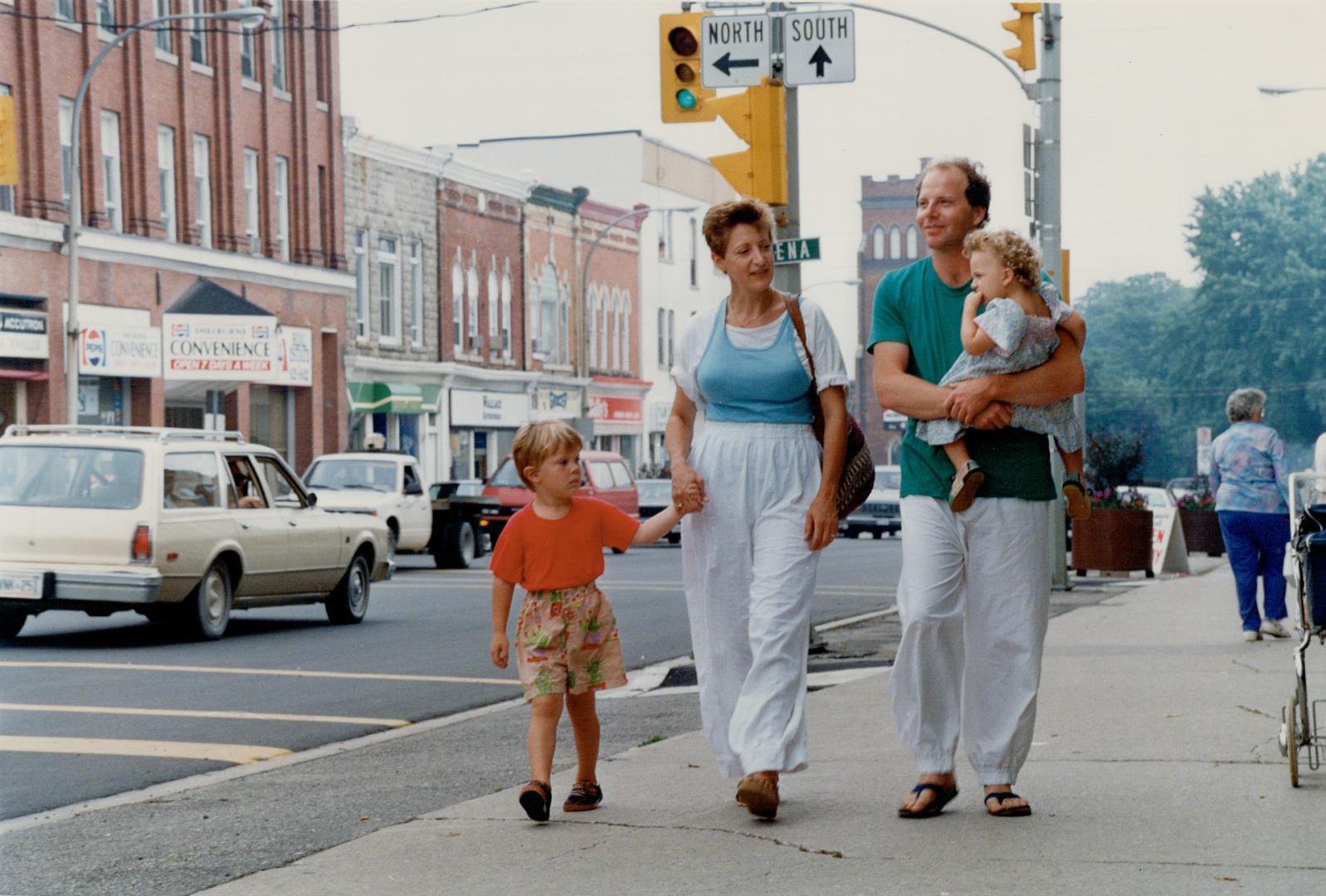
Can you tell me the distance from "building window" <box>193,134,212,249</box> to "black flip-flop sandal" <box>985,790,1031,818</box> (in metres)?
34.1

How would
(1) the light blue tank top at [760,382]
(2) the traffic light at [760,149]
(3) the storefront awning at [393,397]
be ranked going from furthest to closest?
(3) the storefront awning at [393,397], (2) the traffic light at [760,149], (1) the light blue tank top at [760,382]

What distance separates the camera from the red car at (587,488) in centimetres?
3095

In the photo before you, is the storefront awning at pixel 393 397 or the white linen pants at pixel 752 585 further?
the storefront awning at pixel 393 397

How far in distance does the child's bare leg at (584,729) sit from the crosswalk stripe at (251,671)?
222 inches

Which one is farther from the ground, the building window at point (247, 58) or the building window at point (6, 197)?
the building window at point (247, 58)

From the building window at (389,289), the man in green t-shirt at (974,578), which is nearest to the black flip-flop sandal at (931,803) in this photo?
the man in green t-shirt at (974,578)

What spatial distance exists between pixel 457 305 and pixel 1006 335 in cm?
4651

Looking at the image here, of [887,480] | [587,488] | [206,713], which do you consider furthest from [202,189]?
[206,713]

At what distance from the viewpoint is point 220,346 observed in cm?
3722

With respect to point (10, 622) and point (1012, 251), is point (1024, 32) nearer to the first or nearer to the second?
point (10, 622)

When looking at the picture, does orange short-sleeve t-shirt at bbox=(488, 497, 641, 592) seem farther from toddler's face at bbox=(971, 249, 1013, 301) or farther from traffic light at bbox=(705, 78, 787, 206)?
traffic light at bbox=(705, 78, 787, 206)

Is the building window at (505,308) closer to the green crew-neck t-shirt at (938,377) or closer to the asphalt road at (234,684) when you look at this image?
the asphalt road at (234,684)

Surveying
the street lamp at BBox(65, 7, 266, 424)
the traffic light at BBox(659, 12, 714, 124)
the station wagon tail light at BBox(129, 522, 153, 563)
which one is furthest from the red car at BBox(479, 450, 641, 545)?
the traffic light at BBox(659, 12, 714, 124)

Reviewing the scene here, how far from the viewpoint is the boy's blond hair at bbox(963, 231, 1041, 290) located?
6.26 meters
